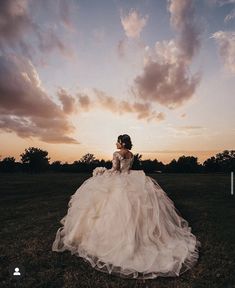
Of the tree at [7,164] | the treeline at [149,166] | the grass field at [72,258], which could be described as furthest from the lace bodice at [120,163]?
the tree at [7,164]

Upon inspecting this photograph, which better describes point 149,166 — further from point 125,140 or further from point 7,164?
point 125,140

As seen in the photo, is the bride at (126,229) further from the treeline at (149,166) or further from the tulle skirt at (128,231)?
the treeline at (149,166)

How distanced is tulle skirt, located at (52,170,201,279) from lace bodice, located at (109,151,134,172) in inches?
8.7

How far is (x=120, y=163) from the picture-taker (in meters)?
9.71

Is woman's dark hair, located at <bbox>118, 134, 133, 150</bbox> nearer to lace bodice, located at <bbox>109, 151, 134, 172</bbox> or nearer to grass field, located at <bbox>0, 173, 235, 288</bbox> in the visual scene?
lace bodice, located at <bbox>109, 151, 134, 172</bbox>

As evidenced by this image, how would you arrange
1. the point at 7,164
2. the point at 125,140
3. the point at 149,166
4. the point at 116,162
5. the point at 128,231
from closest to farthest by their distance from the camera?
the point at 128,231 → the point at 116,162 → the point at 125,140 → the point at 149,166 → the point at 7,164

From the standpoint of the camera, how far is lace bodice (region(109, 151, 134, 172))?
31.6 ft

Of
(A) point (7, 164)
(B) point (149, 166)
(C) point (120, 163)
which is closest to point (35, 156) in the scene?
(A) point (7, 164)

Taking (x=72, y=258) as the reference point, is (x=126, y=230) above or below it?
above

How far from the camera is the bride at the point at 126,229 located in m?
7.03

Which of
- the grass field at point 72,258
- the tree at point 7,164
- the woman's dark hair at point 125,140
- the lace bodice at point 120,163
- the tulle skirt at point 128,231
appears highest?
the tree at point 7,164

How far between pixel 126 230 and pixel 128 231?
0.06 metres

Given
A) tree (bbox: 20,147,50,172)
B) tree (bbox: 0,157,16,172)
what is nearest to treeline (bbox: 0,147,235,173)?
tree (bbox: 0,157,16,172)

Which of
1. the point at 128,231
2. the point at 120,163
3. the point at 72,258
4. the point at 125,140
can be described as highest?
the point at 125,140
